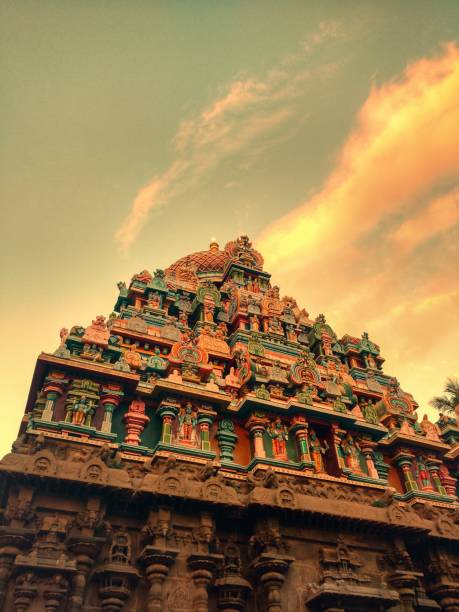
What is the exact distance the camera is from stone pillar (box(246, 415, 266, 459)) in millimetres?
15008

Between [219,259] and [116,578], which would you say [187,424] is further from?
[219,259]

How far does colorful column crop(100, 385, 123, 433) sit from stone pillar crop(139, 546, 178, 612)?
13.7 feet

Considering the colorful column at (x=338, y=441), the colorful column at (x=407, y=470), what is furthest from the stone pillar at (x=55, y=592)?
the colorful column at (x=407, y=470)


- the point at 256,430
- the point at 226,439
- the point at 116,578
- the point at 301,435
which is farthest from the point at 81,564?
the point at 301,435

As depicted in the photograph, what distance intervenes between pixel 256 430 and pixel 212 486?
3694 mm

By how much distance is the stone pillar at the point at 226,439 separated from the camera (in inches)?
584

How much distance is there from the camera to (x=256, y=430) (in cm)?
1538

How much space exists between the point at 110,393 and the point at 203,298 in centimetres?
835

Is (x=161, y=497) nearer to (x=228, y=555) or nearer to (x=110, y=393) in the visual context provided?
(x=228, y=555)

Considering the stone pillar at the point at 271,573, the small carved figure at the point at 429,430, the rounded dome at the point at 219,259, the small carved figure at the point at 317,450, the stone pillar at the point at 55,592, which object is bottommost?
the stone pillar at the point at 55,592

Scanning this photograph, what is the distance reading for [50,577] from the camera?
9812 millimetres

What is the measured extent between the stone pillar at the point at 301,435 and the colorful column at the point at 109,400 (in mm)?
5387

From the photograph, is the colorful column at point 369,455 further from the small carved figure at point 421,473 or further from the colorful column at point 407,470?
the small carved figure at point 421,473

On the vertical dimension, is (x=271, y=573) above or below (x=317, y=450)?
below
